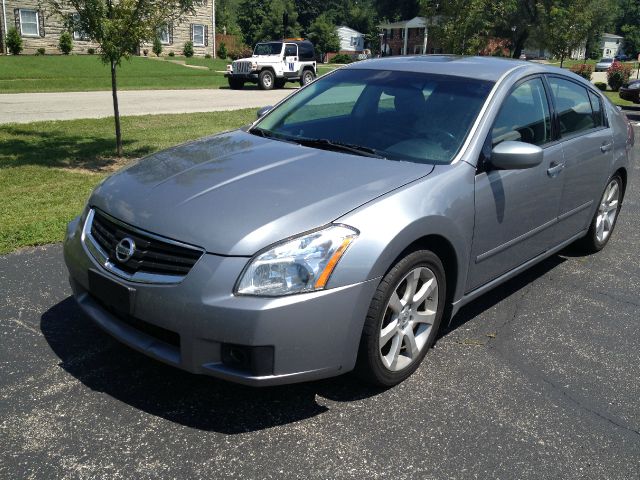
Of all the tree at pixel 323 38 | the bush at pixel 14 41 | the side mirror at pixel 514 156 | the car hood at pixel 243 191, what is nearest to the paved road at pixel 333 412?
the car hood at pixel 243 191

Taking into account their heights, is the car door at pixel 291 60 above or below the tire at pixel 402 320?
above

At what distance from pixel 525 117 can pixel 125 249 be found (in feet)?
8.79

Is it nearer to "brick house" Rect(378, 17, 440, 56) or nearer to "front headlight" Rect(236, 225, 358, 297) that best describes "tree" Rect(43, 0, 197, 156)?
"front headlight" Rect(236, 225, 358, 297)

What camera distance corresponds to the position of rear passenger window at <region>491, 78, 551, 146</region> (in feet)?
A: 12.7

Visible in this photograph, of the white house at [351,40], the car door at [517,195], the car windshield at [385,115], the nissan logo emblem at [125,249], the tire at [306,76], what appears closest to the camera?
the nissan logo emblem at [125,249]

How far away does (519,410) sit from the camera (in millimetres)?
3125

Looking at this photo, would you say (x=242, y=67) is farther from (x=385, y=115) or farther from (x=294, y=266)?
(x=294, y=266)

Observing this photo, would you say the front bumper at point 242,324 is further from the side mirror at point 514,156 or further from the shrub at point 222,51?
the shrub at point 222,51

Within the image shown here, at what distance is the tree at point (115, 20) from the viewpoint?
813 cm

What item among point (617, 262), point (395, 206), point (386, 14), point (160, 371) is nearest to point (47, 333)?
point (160, 371)

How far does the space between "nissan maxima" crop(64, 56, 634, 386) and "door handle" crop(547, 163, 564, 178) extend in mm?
14

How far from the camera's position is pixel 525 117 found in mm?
4105

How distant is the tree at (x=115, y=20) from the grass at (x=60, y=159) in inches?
60.4

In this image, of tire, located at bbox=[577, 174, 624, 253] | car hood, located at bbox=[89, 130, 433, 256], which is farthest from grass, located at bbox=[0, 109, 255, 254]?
tire, located at bbox=[577, 174, 624, 253]
